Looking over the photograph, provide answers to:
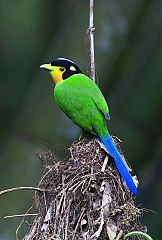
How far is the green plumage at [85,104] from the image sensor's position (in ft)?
8.50

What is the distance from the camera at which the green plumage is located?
259cm

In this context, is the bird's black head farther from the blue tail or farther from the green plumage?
the blue tail

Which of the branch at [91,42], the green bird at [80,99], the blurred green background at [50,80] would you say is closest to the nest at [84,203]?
the green bird at [80,99]

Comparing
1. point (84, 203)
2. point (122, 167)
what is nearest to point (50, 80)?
point (122, 167)

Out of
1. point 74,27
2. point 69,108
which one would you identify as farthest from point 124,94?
point 69,108

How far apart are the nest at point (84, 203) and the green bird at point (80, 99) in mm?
199

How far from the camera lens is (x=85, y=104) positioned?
8.56 feet

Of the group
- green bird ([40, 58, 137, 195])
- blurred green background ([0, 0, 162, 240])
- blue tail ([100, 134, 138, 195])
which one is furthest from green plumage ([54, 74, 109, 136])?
blurred green background ([0, 0, 162, 240])

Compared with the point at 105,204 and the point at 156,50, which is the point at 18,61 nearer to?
the point at 156,50

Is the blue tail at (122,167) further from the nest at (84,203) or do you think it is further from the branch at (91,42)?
the branch at (91,42)

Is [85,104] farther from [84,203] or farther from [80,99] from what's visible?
[84,203]

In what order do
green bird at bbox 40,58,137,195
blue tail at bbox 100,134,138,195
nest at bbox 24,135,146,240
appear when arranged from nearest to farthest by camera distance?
1. nest at bbox 24,135,146,240
2. blue tail at bbox 100,134,138,195
3. green bird at bbox 40,58,137,195

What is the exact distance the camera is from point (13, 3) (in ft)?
11.7

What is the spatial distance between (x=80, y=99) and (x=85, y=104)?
29 mm
